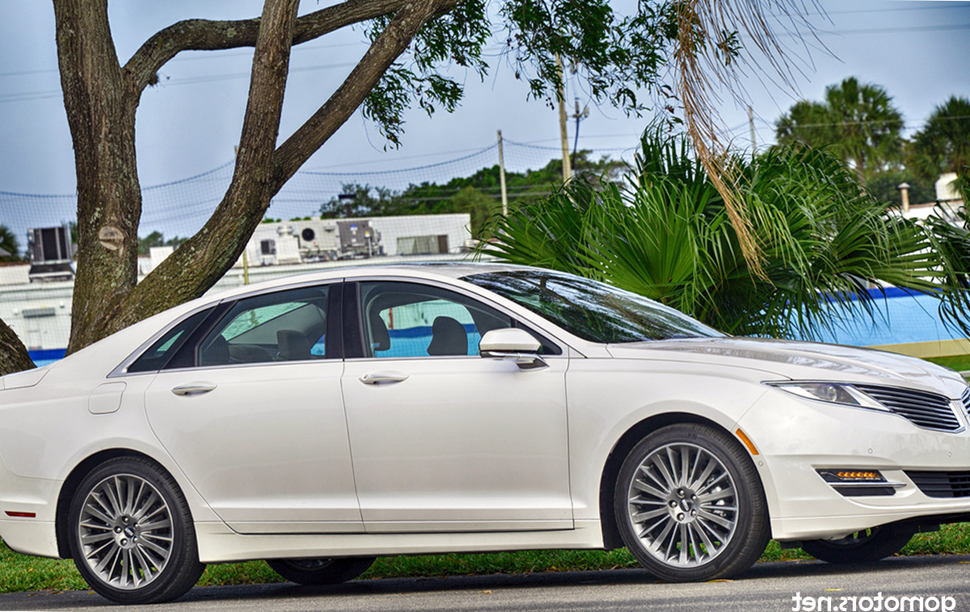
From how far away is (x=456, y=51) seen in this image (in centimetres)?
1187

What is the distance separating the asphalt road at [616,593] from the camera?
4.48m

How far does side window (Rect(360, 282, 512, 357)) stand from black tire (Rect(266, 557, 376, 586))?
60.5 inches

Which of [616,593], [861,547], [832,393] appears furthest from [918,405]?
[616,593]

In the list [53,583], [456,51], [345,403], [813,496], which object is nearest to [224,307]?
[345,403]

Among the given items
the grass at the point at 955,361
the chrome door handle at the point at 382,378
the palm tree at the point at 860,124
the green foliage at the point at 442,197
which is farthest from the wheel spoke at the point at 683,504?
the palm tree at the point at 860,124

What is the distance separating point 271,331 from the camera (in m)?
5.81

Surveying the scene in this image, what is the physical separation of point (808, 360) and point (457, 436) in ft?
5.41

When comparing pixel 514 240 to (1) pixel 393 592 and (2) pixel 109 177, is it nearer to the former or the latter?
(2) pixel 109 177

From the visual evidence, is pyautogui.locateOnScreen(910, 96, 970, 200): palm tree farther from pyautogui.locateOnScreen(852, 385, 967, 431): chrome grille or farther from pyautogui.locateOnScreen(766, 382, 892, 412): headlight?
pyautogui.locateOnScreen(766, 382, 892, 412): headlight

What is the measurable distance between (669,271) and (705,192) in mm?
775

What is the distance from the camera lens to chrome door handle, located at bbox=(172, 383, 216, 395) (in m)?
5.66

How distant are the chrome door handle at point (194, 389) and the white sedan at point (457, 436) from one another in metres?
0.02

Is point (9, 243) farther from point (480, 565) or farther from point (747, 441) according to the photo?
point (747, 441)

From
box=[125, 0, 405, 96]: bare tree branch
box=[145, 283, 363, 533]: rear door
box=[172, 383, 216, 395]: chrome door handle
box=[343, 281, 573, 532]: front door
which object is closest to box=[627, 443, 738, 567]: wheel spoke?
box=[343, 281, 573, 532]: front door
